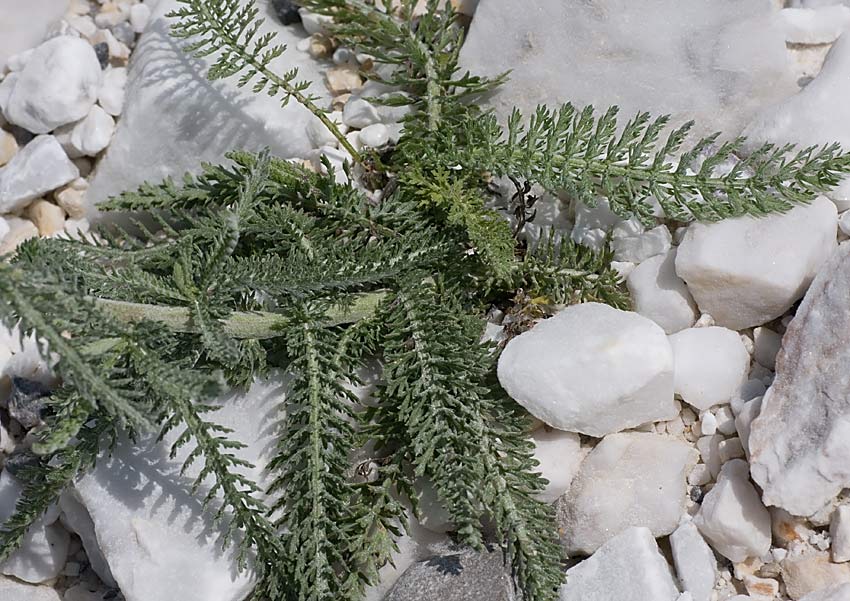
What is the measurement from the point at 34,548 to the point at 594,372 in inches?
76.6

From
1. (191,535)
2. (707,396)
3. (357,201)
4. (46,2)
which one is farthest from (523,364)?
(46,2)

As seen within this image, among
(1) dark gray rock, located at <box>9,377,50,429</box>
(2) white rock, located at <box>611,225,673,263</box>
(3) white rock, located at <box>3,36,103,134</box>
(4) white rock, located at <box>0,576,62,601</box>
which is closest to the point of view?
(2) white rock, located at <box>611,225,673,263</box>

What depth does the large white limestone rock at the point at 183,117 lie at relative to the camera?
3357 millimetres

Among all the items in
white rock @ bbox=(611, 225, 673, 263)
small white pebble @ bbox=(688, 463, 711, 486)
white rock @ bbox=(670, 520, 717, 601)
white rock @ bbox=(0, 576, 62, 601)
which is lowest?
white rock @ bbox=(0, 576, 62, 601)

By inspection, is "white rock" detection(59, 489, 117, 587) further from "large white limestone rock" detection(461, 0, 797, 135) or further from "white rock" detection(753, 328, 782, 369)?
"white rock" detection(753, 328, 782, 369)

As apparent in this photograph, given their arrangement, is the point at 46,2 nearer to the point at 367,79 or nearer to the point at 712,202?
the point at 367,79

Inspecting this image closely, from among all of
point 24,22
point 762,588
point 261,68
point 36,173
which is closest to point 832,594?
point 762,588

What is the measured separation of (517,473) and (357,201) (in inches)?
39.4

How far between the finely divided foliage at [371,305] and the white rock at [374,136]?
195mm

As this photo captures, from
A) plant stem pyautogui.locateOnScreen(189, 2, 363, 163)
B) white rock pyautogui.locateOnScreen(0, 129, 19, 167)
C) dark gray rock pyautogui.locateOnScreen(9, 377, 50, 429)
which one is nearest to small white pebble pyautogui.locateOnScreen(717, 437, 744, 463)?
plant stem pyautogui.locateOnScreen(189, 2, 363, 163)

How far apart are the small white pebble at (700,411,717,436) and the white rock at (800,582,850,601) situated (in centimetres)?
53

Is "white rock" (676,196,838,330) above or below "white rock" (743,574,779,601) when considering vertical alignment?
above

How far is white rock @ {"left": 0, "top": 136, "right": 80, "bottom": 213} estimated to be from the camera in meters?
3.54

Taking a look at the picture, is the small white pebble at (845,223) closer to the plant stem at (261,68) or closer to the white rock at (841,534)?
the white rock at (841,534)
